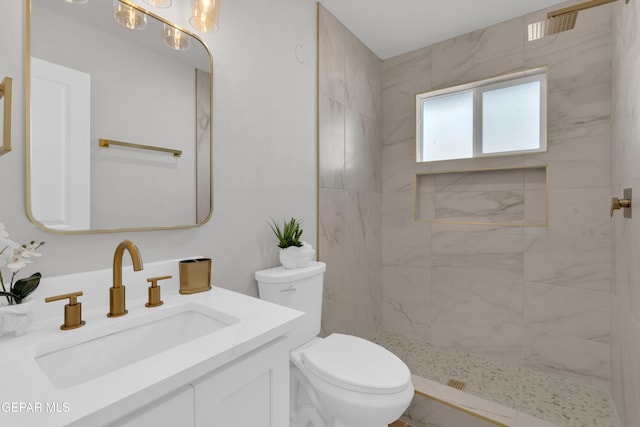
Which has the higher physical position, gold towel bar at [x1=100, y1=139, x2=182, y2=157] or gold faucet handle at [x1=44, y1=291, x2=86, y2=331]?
gold towel bar at [x1=100, y1=139, x2=182, y2=157]

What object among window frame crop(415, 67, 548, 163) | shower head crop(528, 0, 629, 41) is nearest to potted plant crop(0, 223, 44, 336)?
shower head crop(528, 0, 629, 41)

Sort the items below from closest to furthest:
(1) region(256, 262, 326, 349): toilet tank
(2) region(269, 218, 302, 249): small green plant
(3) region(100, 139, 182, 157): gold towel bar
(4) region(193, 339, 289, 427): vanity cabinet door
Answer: (4) region(193, 339, 289, 427): vanity cabinet door < (3) region(100, 139, 182, 157): gold towel bar < (1) region(256, 262, 326, 349): toilet tank < (2) region(269, 218, 302, 249): small green plant

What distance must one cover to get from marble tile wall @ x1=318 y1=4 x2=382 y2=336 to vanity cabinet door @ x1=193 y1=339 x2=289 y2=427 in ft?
3.68

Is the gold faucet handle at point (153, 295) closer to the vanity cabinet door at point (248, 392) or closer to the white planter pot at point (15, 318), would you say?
the white planter pot at point (15, 318)

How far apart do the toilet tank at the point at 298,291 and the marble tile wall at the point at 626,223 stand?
4.10ft

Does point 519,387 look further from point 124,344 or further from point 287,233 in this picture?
point 124,344

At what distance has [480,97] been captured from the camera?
7.62 ft

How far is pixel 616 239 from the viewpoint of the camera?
5.37ft

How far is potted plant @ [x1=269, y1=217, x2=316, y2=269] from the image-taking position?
4.94ft

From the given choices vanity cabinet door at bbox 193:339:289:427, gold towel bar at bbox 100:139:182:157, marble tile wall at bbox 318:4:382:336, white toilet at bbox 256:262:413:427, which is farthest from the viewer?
marble tile wall at bbox 318:4:382:336

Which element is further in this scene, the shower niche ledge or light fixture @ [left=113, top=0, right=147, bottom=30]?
the shower niche ledge

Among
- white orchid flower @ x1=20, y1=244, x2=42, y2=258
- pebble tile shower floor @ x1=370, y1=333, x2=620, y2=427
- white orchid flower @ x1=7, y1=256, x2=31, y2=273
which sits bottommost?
pebble tile shower floor @ x1=370, y1=333, x2=620, y2=427

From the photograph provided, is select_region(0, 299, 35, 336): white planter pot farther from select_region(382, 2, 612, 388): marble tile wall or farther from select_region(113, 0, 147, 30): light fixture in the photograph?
select_region(382, 2, 612, 388): marble tile wall

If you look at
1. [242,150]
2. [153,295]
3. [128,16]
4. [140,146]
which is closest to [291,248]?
[242,150]
